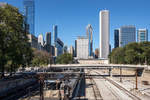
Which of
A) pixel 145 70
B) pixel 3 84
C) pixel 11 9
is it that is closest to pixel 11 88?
pixel 3 84

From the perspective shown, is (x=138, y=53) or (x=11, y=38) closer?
(x=11, y=38)

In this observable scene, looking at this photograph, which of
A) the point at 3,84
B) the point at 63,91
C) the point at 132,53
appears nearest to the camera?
the point at 63,91

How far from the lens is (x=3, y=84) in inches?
1678

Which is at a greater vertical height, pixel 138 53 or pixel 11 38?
pixel 11 38

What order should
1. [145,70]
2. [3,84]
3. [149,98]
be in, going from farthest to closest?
[145,70]
[3,84]
[149,98]

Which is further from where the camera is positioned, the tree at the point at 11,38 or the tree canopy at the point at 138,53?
the tree canopy at the point at 138,53

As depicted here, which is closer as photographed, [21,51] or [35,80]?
[21,51]

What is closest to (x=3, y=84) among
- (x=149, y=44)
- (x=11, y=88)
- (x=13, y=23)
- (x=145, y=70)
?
(x=11, y=88)

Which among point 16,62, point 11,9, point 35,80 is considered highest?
point 11,9

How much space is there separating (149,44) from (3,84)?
346 ft

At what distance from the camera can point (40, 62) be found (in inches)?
4574

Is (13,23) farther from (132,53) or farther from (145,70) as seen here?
(132,53)

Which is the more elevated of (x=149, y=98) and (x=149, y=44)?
(x=149, y=44)

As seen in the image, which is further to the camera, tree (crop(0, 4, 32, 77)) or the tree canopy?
the tree canopy
